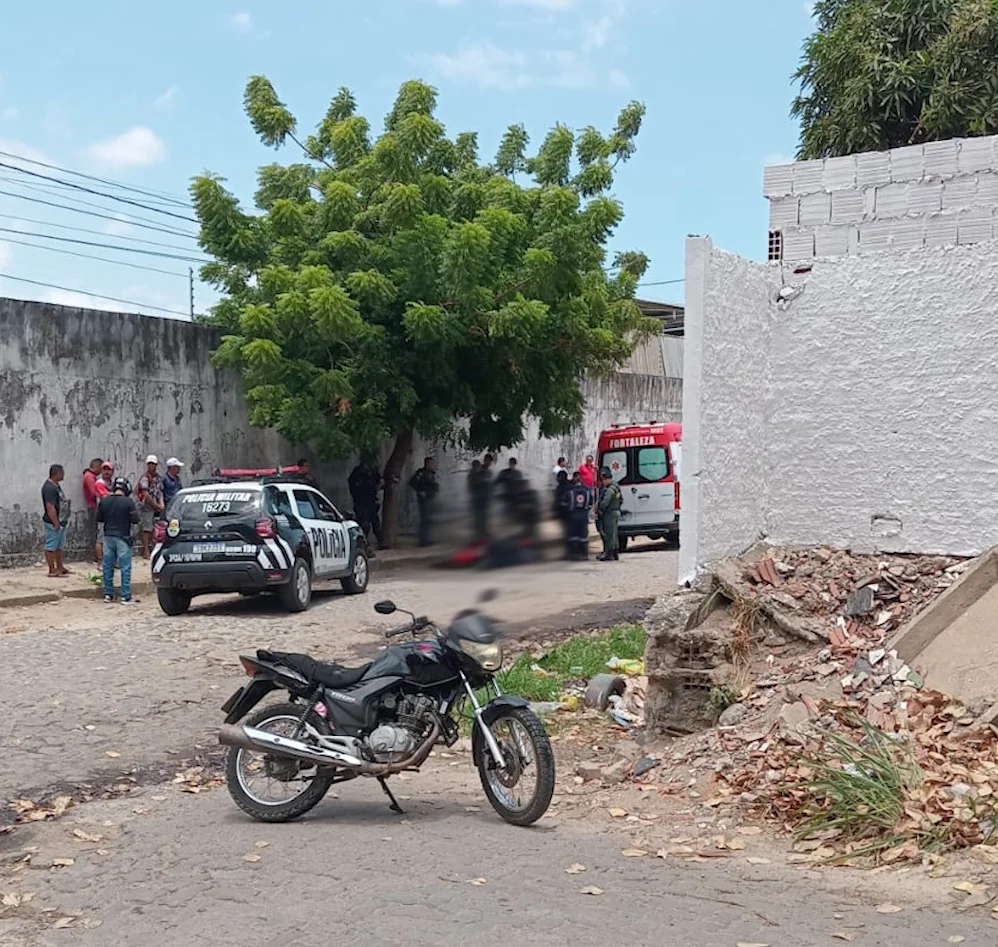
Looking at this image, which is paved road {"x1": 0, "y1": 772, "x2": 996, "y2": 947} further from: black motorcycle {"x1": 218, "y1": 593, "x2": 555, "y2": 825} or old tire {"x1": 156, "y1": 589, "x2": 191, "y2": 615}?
old tire {"x1": 156, "y1": 589, "x2": 191, "y2": 615}

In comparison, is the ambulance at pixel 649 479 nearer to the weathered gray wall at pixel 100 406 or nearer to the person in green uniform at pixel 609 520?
the person in green uniform at pixel 609 520

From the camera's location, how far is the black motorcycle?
6.51m

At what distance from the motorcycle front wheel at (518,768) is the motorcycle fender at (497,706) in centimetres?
2

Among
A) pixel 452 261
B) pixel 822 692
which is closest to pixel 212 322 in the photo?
pixel 452 261

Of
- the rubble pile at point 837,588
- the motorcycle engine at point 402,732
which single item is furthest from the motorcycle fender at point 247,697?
the rubble pile at point 837,588

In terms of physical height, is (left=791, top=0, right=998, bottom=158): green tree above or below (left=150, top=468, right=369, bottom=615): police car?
above

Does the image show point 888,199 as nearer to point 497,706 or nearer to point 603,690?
point 603,690

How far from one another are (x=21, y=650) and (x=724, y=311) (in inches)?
296

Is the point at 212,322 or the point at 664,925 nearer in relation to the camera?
the point at 664,925

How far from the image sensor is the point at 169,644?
40.8 feet

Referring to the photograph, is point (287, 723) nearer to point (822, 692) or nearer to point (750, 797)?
point (750, 797)

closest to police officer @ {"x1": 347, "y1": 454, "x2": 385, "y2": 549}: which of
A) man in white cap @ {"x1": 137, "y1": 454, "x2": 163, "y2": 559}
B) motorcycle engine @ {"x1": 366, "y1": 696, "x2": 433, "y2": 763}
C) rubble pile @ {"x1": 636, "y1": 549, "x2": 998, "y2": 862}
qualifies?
man in white cap @ {"x1": 137, "y1": 454, "x2": 163, "y2": 559}

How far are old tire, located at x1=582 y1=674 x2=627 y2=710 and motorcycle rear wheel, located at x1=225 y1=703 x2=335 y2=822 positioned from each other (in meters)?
3.00

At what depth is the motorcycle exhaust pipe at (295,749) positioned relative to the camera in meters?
6.49
